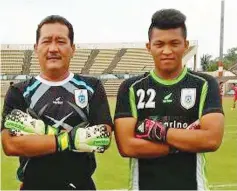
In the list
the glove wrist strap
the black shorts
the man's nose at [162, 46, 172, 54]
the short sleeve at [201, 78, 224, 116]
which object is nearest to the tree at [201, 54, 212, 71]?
the short sleeve at [201, 78, 224, 116]

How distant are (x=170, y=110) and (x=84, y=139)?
676 mm

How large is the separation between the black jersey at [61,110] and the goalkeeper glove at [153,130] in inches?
11.3

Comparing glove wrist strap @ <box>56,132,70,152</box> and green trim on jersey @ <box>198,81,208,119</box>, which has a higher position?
green trim on jersey @ <box>198,81,208,119</box>

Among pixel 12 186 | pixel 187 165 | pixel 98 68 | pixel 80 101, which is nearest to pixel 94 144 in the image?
pixel 80 101

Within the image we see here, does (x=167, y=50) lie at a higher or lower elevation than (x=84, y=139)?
higher

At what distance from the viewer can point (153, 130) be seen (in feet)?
10.5

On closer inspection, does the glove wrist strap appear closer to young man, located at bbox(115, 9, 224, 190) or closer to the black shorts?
the black shorts

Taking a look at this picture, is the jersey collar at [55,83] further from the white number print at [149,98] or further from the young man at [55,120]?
the white number print at [149,98]

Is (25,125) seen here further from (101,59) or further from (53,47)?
(101,59)

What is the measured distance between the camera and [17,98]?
339 cm

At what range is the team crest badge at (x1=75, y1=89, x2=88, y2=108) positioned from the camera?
3367mm

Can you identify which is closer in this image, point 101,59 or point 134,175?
point 134,175

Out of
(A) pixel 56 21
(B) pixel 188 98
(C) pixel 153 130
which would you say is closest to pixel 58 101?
(A) pixel 56 21

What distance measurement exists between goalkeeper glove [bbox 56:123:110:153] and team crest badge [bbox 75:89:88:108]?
0.21 metres
